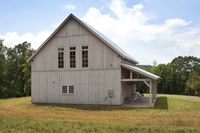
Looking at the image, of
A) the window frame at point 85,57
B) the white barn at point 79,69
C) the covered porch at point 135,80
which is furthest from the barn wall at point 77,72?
the covered porch at point 135,80

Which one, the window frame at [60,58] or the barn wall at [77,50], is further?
the window frame at [60,58]

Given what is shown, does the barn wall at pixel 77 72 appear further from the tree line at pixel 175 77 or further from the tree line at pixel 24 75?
the tree line at pixel 175 77

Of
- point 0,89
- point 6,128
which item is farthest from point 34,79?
point 0,89

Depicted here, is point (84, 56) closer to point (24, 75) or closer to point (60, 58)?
point (60, 58)

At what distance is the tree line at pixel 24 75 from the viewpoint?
55.5 meters

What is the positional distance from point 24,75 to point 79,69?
104 feet

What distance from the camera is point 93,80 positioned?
2633 centimetres

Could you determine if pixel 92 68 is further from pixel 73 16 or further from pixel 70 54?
pixel 73 16

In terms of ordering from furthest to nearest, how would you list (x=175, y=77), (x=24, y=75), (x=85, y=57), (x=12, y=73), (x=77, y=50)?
(x=175, y=77), (x=12, y=73), (x=24, y=75), (x=77, y=50), (x=85, y=57)

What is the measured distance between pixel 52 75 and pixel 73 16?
6.27 metres

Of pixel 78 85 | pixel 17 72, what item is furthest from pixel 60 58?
pixel 17 72

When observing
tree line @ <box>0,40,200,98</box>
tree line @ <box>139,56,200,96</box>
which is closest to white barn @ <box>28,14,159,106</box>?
tree line @ <box>0,40,200,98</box>

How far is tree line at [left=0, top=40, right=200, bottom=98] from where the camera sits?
55469 mm

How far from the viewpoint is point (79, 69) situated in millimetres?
26938
